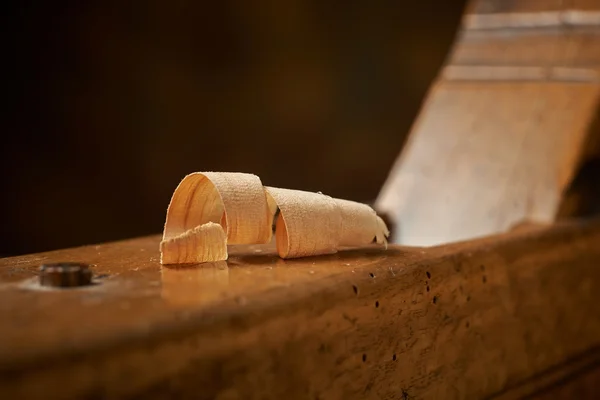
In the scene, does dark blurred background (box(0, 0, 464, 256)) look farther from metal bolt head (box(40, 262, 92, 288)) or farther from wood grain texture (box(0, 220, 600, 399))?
metal bolt head (box(40, 262, 92, 288))

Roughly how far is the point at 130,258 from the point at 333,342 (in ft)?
1.58

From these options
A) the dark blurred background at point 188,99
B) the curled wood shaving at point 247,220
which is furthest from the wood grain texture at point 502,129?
the dark blurred background at point 188,99

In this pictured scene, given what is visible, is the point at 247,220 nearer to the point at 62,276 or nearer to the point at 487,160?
the point at 62,276

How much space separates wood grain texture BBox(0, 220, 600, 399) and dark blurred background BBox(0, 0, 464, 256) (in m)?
2.14

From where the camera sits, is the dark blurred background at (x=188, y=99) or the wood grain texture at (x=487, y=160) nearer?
the wood grain texture at (x=487, y=160)

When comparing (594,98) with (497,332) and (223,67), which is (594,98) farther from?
(223,67)

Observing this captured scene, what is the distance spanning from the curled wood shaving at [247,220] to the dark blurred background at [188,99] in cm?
234

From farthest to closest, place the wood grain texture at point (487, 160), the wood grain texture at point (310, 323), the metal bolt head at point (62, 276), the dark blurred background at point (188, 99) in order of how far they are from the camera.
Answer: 1. the dark blurred background at point (188, 99)
2. the wood grain texture at point (487, 160)
3. the metal bolt head at point (62, 276)
4. the wood grain texture at point (310, 323)

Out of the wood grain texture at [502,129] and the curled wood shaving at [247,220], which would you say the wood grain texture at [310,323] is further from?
the wood grain texture at [502,129]

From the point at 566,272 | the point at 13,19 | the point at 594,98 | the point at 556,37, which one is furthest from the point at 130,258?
the point at 13,19

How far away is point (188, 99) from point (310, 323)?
3.21 metres

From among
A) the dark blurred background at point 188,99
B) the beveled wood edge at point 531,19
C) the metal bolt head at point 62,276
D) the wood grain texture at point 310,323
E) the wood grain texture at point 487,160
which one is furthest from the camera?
the dark blurred background at point 188,99

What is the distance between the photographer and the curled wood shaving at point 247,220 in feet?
4.84

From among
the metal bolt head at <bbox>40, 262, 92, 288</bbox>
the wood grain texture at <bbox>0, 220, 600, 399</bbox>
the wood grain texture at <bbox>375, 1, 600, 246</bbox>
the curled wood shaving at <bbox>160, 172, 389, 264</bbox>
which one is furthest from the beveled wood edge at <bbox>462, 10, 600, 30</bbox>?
the metal bolt head at <bbox>40, 262, 92, 288</bbox>
